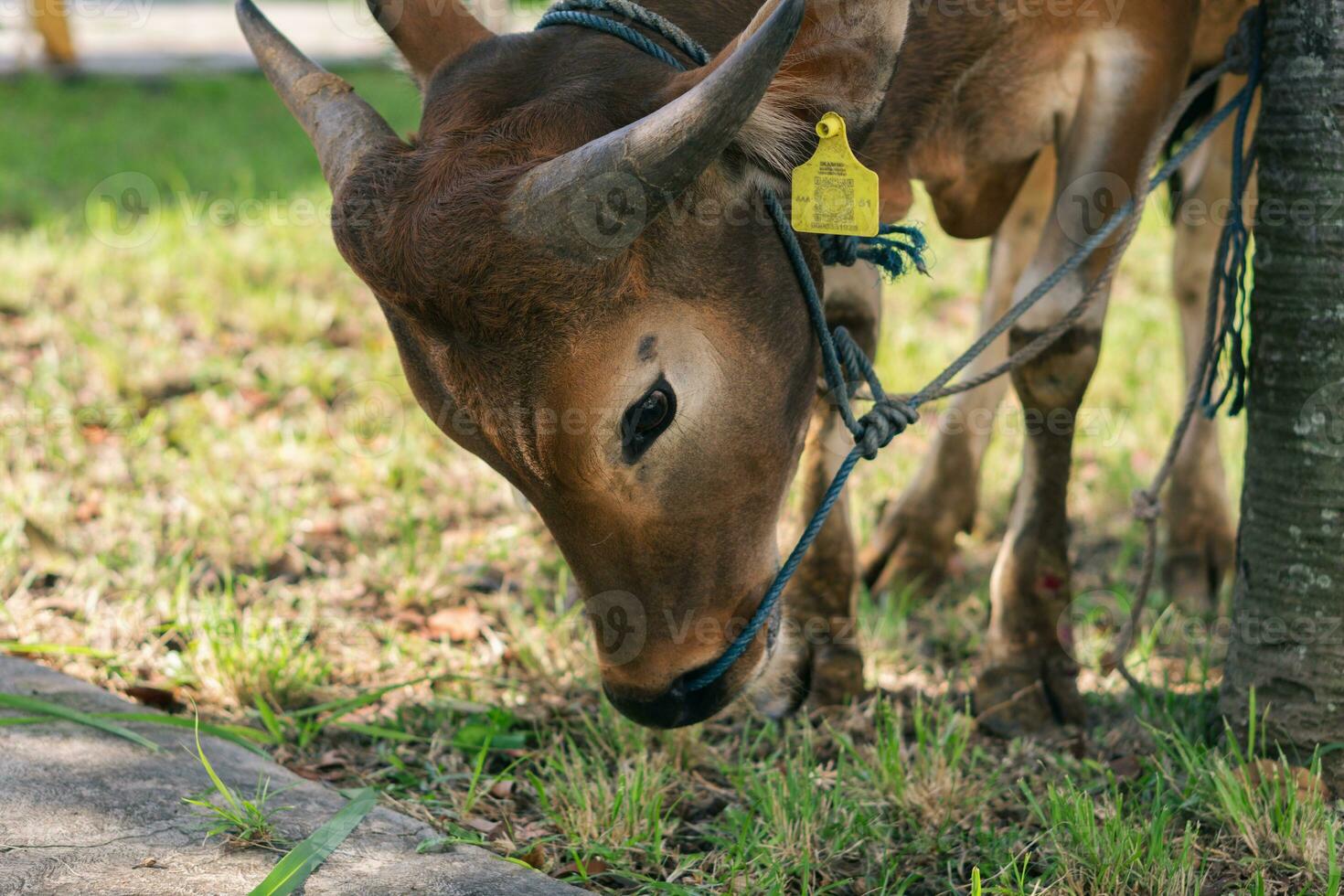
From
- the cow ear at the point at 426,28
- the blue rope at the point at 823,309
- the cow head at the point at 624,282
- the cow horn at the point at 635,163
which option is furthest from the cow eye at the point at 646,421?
the cow ear at the point at 426,28

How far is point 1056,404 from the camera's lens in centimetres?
348

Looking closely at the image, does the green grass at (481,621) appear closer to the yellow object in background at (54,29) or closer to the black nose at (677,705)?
the black nose at (677,705)

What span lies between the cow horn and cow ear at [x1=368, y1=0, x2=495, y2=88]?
2.54 feet

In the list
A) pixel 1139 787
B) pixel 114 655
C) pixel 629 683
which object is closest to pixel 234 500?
pixel 114 655

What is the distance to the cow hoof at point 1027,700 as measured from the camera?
3.26 metres

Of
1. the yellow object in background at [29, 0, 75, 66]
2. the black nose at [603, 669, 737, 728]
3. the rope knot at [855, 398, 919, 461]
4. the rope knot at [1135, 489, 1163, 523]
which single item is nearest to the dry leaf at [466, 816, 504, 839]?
the black nose at [603, 669, 737, 728]

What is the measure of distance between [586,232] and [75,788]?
1421 millimetres

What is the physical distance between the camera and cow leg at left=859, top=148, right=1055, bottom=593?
13.6ft

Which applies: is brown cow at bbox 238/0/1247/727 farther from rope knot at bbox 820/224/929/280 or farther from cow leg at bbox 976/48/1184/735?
cow leg at bbox 976/48/1184/735

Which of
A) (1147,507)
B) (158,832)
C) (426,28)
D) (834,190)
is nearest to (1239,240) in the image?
(1147,507)

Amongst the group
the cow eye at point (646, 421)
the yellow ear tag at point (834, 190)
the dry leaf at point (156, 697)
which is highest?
the yellow ear tag at point (834, 190)

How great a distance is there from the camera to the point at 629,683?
103 inches

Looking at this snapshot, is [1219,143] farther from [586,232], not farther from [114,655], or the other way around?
[114,655]

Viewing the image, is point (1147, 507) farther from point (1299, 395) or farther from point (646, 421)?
point (646, 421)
